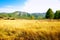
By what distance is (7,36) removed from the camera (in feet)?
30.0

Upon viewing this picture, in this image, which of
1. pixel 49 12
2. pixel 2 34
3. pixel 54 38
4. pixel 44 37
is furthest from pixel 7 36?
pixel 49 12

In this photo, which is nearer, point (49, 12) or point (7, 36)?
point (7, 36)

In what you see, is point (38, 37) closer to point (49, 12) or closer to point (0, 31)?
point (0, 31)

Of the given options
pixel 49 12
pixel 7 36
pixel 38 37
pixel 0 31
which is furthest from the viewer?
pixel 49 12

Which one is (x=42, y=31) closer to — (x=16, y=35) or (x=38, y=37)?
(x=38, y=37)

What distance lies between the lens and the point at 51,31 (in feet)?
29.4

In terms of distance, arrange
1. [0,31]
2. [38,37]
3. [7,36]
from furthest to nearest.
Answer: [0,31] → [7,36] → [38,37]

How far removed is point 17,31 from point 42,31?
5.52 feet

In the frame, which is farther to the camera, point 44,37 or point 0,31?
point 0,31

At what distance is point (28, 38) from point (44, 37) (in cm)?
96

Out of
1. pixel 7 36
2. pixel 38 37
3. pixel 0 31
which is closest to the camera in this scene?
pixel 38 37

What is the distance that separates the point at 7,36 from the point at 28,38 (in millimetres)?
1467

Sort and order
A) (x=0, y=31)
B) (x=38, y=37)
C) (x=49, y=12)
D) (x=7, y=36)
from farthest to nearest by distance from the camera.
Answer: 1. (x=49, y=12)
2. (x=0, y=31)
3. (x=7, y=36)
4. (x=38, y=37)

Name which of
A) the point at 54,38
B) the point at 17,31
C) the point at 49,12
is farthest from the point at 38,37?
the point at 49,12
